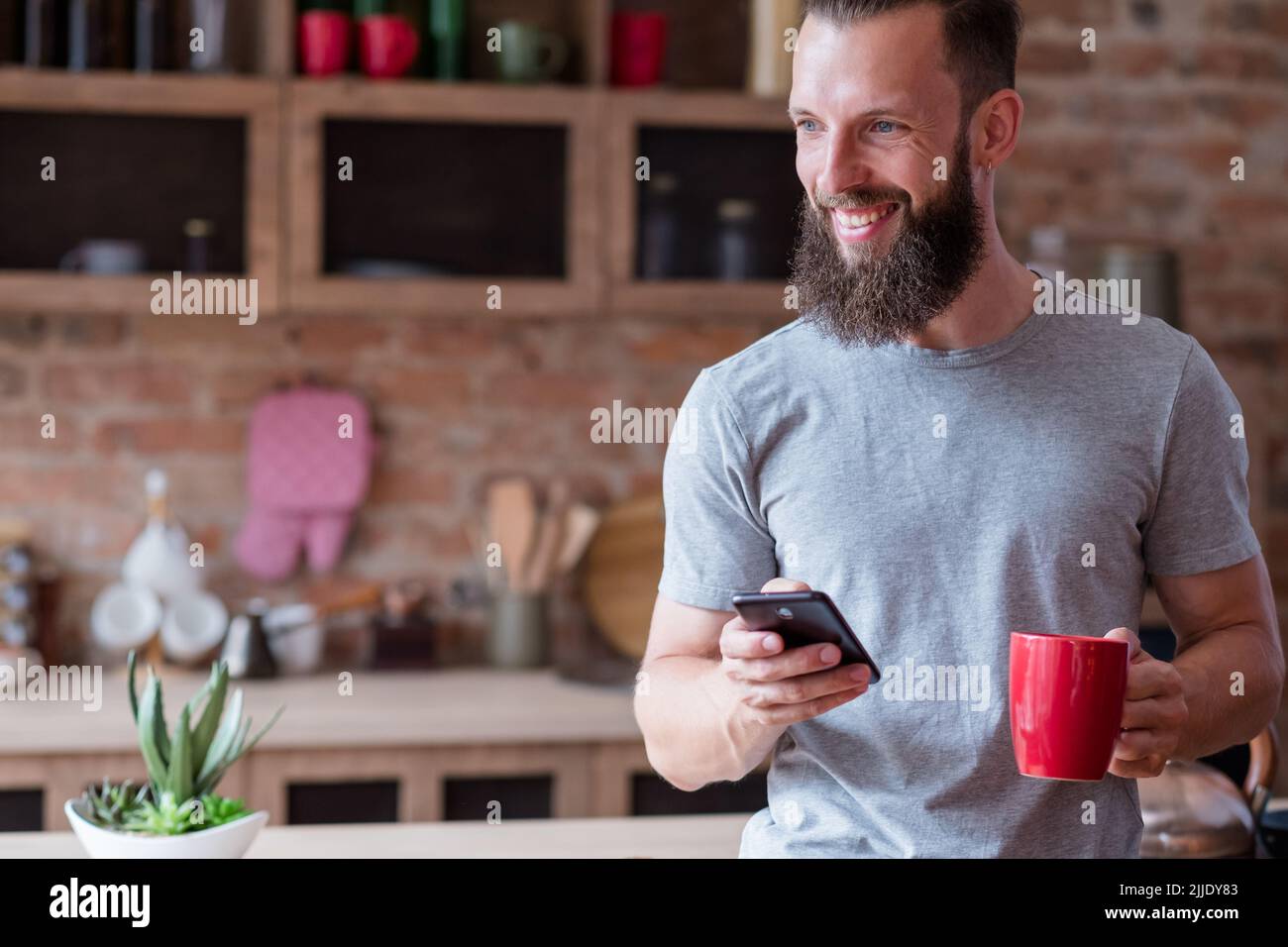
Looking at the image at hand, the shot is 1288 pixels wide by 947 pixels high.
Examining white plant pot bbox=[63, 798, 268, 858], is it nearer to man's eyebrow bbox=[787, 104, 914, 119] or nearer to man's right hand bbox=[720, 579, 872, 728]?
man's right hand bbox=[720, 579, 872, 728]

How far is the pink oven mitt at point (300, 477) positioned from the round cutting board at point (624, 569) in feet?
1.65

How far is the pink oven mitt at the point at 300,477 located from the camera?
289cm

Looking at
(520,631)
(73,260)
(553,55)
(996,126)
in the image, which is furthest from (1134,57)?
(73,260)

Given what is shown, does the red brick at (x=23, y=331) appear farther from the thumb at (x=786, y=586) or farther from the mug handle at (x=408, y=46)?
the thumb at (x=786, y=586)

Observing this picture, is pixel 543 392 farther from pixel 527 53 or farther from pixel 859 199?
pixel 859 199

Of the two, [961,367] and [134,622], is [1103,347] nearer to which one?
[961,367]

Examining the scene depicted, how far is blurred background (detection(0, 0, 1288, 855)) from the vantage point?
2.57 meters

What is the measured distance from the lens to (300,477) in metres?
2.89

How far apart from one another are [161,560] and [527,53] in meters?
1.20

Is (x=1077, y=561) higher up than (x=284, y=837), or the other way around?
(x=1077, y=561)

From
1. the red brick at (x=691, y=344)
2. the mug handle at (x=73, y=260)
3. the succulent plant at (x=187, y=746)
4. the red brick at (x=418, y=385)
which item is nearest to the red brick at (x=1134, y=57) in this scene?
the red brick at (x=691, y=344)

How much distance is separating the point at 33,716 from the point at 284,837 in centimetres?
109

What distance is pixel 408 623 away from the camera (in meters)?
2.83
